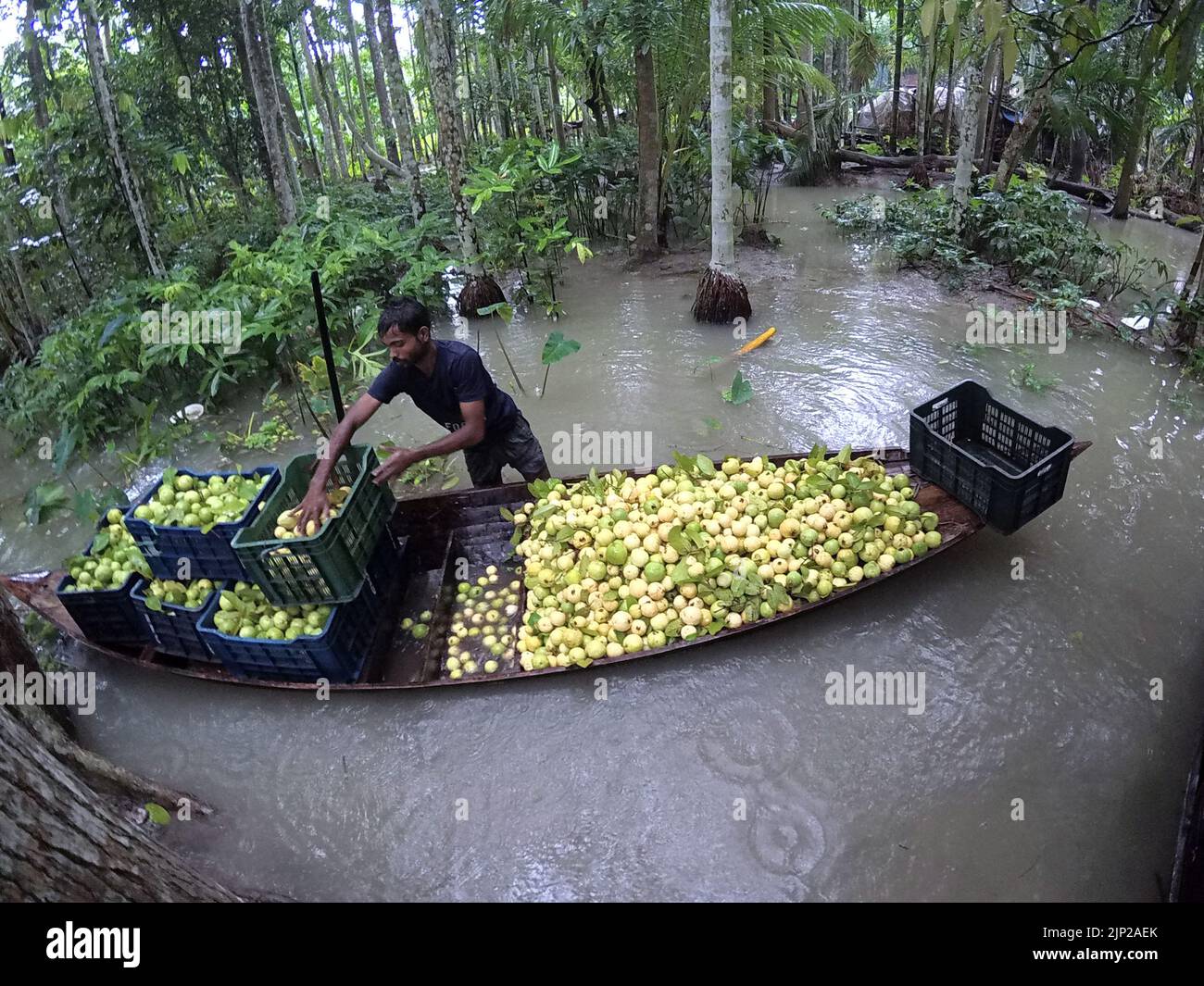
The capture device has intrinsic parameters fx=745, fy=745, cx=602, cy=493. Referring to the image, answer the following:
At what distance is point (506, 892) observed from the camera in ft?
10.1

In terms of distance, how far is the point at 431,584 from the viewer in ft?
14.8

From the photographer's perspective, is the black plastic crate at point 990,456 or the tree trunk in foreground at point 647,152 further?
the tree trunk in foreground at point 647,152

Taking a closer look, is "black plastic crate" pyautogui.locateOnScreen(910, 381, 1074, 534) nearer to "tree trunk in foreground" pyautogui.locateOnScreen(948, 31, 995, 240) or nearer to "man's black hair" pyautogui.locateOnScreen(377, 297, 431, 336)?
"man's black hair" pyautogui.locateOnScreen(377, 297, 431, 336)

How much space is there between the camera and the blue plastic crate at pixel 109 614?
396cm

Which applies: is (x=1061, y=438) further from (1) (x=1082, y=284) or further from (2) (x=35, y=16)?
(2) (x=35, y=16)

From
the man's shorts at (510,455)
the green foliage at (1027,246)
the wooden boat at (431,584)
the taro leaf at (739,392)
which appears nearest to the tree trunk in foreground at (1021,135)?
the green foliage at (1027,246)

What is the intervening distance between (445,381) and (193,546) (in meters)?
1.60

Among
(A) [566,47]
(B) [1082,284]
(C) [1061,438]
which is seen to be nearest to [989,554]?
(C) [1061,438]

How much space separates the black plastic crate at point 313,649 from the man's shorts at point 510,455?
1131 mm

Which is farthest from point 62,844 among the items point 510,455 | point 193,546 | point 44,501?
point 44,501

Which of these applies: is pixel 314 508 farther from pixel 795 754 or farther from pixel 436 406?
pixel 795 754

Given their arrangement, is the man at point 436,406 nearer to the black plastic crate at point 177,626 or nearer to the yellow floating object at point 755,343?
the black plastic crate at point 177,626
